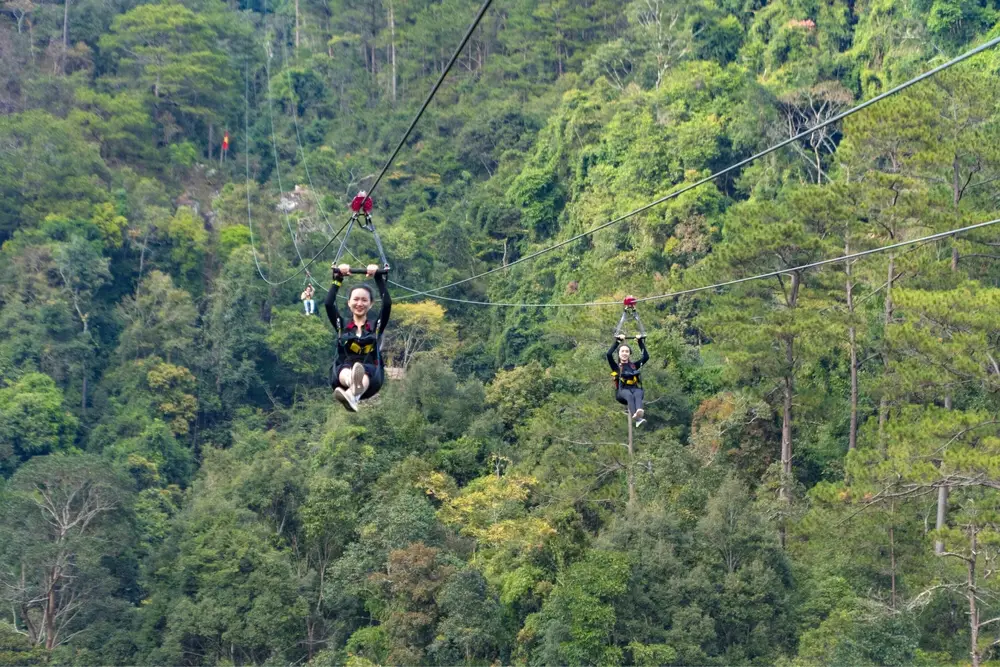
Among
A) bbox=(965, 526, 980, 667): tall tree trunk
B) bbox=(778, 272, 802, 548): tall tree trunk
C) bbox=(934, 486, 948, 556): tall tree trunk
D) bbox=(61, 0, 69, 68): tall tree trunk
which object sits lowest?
bbox=(965, 526, 980, 667): tall tree trunk

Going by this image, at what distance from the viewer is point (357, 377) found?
27.5 feet

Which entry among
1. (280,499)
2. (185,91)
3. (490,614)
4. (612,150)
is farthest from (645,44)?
(490,614)

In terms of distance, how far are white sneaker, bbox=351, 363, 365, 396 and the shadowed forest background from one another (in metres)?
10.9

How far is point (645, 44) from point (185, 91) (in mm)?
16021

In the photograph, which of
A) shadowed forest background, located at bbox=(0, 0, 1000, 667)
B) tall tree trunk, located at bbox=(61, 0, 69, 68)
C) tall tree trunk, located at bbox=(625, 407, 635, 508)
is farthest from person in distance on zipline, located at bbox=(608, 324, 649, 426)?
tall tree trunk, located at bbox=(61, 0, 69, 68)

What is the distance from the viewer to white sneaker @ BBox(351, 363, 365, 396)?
8.37 metres

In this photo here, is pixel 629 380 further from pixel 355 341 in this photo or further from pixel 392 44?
pixel 392 44

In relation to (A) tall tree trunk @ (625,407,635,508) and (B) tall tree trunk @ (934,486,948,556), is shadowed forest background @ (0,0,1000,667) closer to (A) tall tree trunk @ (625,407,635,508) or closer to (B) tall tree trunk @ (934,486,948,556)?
(A) tall tree trunk @ (625,407,635,508)

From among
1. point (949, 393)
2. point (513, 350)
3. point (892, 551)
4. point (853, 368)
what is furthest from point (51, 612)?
point (949, 393)

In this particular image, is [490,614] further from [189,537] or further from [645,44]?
[645,44]

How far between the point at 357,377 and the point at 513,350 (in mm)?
22594

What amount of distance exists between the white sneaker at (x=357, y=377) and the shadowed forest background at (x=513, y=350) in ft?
35.8

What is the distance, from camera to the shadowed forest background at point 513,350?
19234 millimetres

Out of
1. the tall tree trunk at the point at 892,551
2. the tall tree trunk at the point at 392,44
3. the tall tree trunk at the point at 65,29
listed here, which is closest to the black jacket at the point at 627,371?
the tall tree trunk at the point at 892,551
